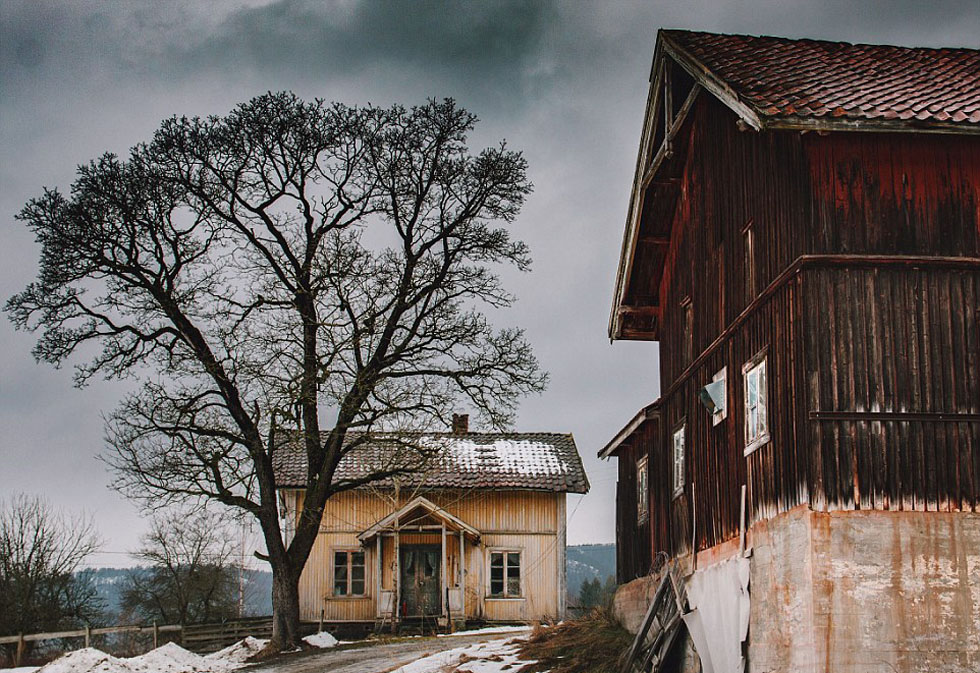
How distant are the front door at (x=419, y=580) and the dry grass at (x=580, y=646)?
10768 mm

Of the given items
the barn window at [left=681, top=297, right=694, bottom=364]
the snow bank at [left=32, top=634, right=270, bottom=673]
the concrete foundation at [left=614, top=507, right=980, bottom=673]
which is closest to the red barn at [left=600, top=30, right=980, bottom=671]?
the concrete foundation at [left=614, top=507, right=980, bottom=673]

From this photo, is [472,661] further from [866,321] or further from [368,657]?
[866,321]

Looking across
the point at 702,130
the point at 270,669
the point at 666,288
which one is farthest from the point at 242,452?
the point at 702,130

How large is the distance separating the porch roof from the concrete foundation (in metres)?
21.6

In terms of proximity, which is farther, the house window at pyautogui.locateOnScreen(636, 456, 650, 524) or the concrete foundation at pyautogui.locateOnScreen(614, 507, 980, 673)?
the house window at pyautogui.locateOnScreen(636, 456, 650, 524)

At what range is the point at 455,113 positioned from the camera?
107 ft

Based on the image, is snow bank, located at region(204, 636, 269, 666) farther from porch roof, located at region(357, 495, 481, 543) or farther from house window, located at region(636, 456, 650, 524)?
house window, located at region(636, 456, 650, 524)

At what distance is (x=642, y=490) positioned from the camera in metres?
25.3

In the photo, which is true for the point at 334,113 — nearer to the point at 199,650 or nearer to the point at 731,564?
the point at 199,650

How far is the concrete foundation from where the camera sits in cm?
1386

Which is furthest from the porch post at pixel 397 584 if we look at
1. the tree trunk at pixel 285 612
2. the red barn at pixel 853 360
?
the red barn at pixel 853 360

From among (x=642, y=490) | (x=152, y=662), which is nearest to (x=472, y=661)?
(x=642, y=490)

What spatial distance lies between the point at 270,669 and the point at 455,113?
1524 cm

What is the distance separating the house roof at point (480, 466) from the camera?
121 ft
